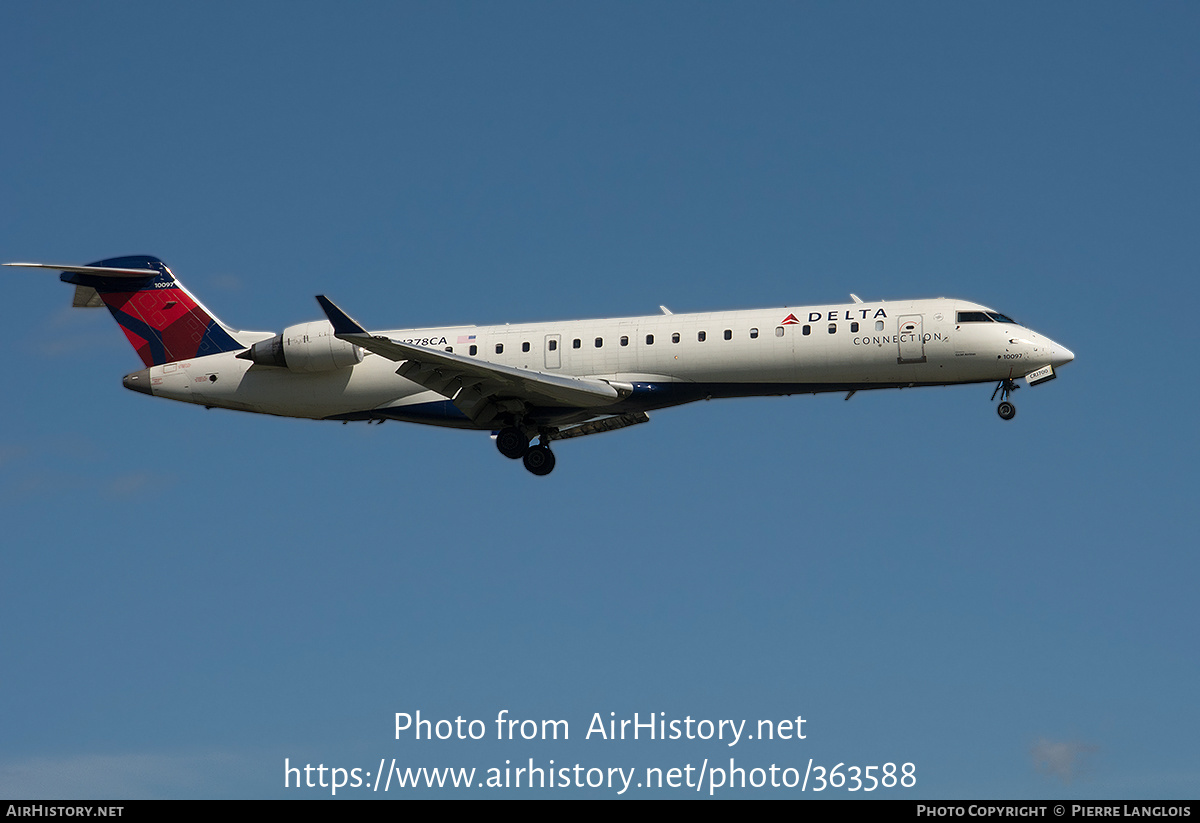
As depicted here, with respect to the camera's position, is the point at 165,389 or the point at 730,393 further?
the point at 165,389

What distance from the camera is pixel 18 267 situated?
35125mm

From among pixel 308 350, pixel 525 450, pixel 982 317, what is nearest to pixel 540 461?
pixel 525 450

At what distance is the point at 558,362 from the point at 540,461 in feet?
8.36

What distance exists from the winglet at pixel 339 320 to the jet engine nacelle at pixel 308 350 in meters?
3.36

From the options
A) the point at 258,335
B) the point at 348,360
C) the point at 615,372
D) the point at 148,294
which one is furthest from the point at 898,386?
the point at 148,294

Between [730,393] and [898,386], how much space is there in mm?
3743

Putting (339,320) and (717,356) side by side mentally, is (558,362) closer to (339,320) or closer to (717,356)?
(717,356)

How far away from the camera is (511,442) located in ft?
112

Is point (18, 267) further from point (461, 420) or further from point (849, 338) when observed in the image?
point (849, 338)

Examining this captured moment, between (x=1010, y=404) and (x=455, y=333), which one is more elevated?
(x=455, y=333)

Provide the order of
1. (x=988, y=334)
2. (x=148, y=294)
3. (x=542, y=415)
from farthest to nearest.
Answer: (x=148, y=294), (x=542, y=415), (x=988, y=334)

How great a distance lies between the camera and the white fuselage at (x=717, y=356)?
105 ft

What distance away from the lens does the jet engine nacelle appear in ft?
112

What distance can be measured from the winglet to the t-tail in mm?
6584
